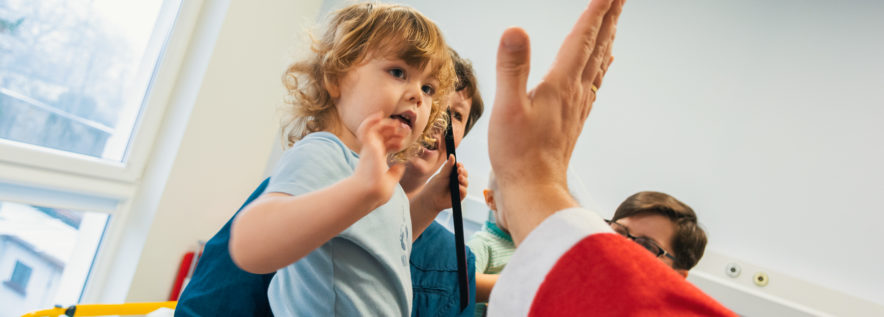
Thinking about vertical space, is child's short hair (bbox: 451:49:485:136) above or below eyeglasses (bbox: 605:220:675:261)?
above

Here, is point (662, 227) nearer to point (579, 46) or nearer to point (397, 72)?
point (397, 72)

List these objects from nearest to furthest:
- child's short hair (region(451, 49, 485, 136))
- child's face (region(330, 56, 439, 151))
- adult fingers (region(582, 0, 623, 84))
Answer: adult fingers (region(582, 0, 623, 84)) < child's face (region(330, 56, 439, 151)) < child's short hair (region(451, 49, 485, 136))

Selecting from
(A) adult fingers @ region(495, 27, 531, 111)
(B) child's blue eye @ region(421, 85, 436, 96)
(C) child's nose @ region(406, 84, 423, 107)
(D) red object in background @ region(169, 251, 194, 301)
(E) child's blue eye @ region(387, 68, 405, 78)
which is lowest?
(D) red object in background @ region(169, 251, 194, 301)

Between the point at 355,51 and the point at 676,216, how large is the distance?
114 cm

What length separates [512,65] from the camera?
1.55 feet

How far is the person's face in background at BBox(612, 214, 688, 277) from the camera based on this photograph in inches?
58.5

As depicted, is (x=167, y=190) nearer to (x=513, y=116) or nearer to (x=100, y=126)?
(x=100, y=126)

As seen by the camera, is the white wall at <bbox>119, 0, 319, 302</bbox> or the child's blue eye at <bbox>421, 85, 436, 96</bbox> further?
the white wall at <bbox>119, 0, 319, 302</bbox>

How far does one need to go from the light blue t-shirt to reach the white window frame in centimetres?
143

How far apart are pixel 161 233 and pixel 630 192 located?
1.89 m

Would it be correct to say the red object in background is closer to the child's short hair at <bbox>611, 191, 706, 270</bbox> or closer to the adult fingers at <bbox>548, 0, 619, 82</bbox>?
the child's short hair at <bbox>611, 191, 706, 270</bbox>

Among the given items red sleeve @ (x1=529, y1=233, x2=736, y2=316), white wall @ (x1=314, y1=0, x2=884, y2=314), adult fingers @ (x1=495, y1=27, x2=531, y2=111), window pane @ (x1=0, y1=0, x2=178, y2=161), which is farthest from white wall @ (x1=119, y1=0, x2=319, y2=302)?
red sleeve @ (x1=529, y1=233, x2=736, y2=316)

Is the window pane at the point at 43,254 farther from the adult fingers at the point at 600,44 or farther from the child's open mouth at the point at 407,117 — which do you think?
the adult fingers at the point at 600,44

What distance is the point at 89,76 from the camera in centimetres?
173
